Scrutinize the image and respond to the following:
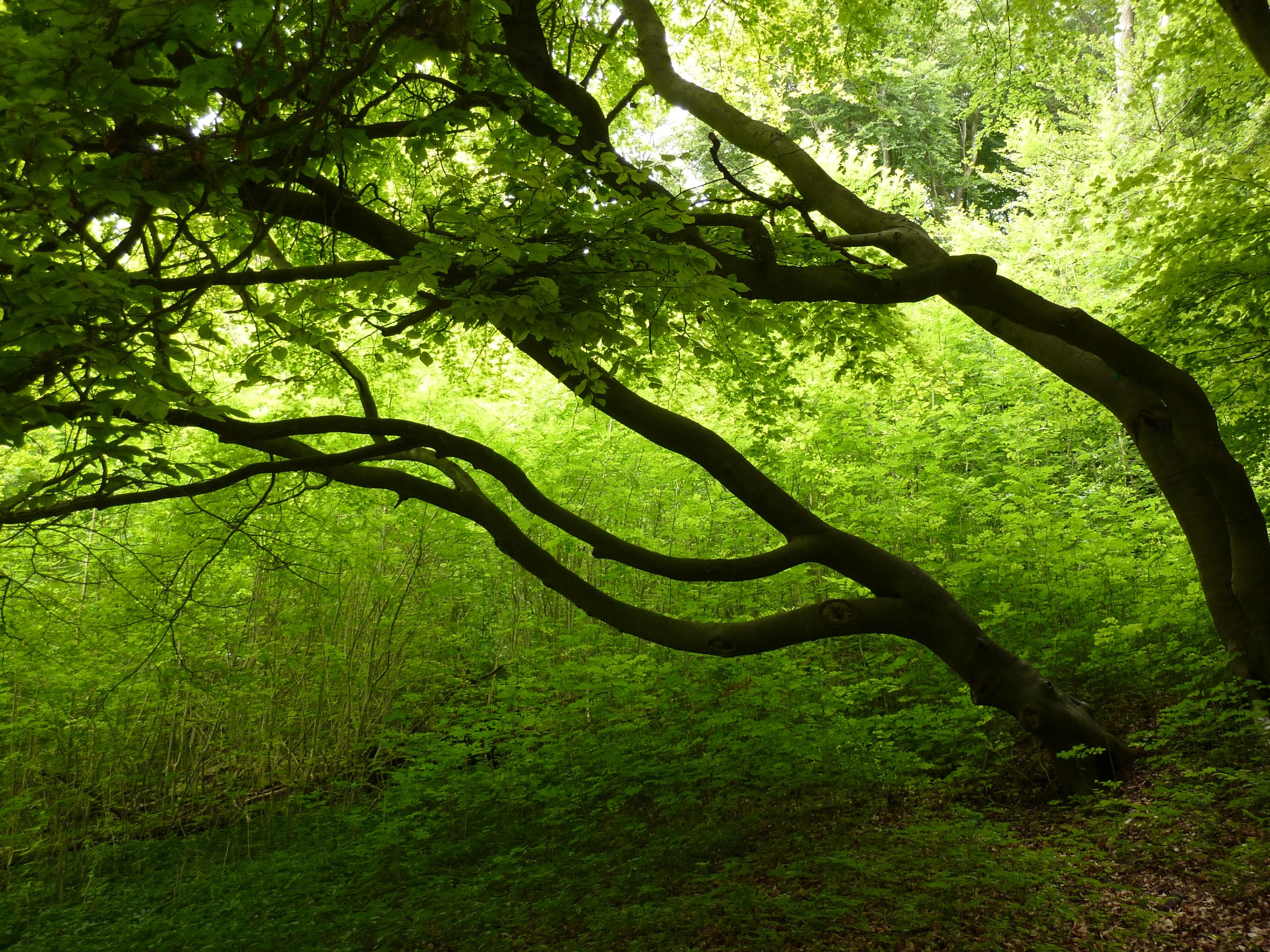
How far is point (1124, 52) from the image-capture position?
41.1 ft

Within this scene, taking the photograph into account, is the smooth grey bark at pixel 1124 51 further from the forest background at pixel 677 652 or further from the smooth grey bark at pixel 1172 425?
the smooth grey bark at pixel 1172 425

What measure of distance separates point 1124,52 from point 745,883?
13.7m

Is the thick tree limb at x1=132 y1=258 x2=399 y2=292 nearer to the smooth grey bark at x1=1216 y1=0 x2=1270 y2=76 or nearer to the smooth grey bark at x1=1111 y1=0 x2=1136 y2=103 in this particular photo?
the smooth grey bark at x1=1216 y1=0 x2=1270 y2=76

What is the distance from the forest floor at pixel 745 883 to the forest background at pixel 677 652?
0.03m

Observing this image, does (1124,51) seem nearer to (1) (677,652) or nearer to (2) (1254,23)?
(2) (1254,23)

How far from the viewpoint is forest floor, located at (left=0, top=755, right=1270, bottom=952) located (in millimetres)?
3648

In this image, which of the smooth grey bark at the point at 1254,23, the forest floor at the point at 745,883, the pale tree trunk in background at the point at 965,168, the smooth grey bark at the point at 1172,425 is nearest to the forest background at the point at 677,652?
the forest floor at the point at 745,883

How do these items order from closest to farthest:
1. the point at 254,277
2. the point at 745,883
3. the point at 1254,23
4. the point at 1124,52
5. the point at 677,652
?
the point at 254,277, the point at 1254,23, the point at 745,883, the point at 677,652, the point at 1124,52

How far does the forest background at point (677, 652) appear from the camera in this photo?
13.8 feet

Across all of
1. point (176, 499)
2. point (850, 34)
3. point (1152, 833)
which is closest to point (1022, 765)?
point (1152, 833)

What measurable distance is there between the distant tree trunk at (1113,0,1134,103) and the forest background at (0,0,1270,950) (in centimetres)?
110

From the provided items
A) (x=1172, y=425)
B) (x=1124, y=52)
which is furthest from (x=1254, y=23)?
(x=1124, y=52)

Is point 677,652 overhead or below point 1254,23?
below

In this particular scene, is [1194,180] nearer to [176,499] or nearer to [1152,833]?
[1152,833]
